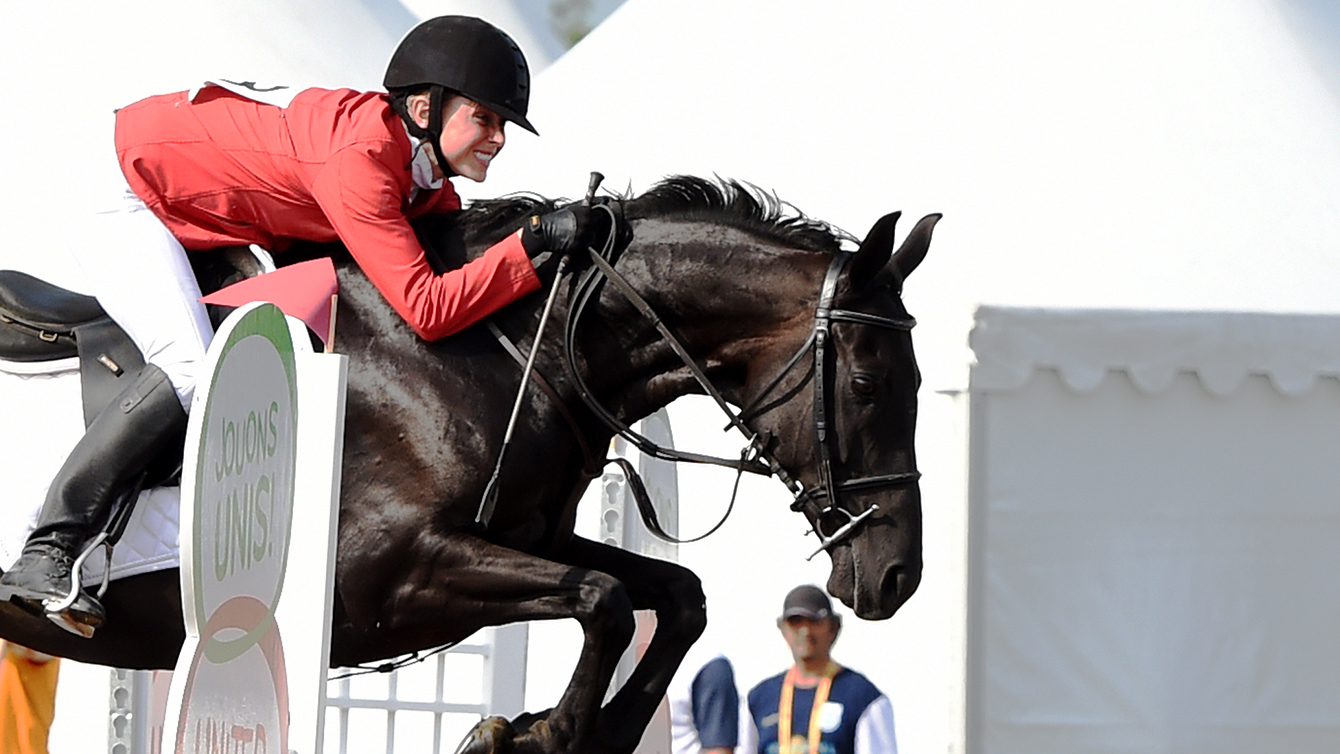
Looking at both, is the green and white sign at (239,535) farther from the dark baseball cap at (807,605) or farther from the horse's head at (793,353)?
the dark baseball cap at (807,605)

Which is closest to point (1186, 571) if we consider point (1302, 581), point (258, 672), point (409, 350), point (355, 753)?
point (1302, 581)

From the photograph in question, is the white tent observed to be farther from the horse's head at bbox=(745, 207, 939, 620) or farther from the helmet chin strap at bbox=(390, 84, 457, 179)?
the helmet chin strap at bbox=(390, 84, 457, 179)

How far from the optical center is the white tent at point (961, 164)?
19.5 ft

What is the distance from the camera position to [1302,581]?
6.03 metres

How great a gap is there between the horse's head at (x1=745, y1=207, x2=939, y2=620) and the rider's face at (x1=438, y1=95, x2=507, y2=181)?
2.43 ft

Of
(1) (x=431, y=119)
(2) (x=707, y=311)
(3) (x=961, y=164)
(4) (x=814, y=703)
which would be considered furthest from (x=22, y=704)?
(3) (x=961, y=164)

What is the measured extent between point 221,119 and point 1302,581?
3991 millimetres

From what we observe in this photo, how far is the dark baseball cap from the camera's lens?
219 inches

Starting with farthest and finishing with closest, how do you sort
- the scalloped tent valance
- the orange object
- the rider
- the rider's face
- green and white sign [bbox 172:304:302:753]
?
the scalloped tent valance < the orange object < the rider's face < the rider < green and white sign [bbox 172:304:302:753]

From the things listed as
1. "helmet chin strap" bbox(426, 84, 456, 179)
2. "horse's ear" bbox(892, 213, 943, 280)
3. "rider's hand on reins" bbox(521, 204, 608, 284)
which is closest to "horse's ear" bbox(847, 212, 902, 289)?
"horse's ear" bbox(892, 213, 943, 280)

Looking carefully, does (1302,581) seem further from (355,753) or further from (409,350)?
(409,350)

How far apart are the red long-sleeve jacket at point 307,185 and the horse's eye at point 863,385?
0.68 m

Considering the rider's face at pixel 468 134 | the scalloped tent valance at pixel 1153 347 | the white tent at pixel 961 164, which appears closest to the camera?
the rider's face at pixel 468 134

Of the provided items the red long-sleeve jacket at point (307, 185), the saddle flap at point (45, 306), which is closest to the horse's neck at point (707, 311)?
the red long-sleeve jacket at point (307, 185)
